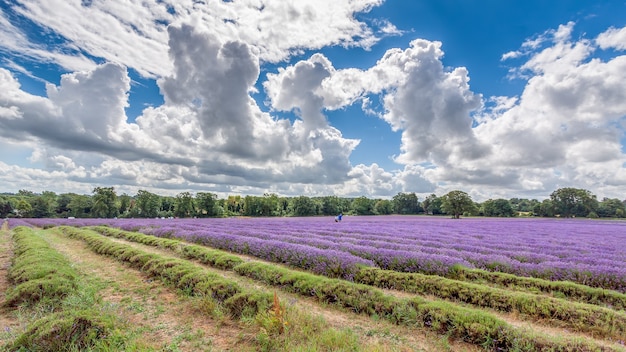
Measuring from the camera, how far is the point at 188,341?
15.3 ft

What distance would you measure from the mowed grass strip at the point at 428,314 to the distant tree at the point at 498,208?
259 feet

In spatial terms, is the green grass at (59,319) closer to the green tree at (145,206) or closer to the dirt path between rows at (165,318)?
the dirt path between rows at (165,318)

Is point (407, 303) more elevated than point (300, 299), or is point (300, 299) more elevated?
point (407, 303)

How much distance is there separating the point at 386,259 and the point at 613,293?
5.95 meters

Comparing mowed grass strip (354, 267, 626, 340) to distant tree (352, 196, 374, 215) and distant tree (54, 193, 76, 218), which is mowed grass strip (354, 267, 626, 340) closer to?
distant tree (352, 196, 374, 215)

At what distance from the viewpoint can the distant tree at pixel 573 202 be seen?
64125mm

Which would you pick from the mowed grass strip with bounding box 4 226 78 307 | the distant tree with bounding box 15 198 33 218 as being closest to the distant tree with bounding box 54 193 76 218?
the distant tree with bounding box 15 198 33 218

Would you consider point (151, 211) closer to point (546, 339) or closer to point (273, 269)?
point (273, 269)

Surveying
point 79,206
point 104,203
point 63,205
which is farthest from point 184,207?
point 63,205

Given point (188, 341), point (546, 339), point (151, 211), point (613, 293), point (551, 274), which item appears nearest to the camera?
point (546, 339)

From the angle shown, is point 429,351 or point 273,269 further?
point 273,269

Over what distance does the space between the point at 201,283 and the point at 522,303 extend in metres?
7.58

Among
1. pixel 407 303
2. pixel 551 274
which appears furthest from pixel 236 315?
pixel 551 274

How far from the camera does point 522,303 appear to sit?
227 inches
